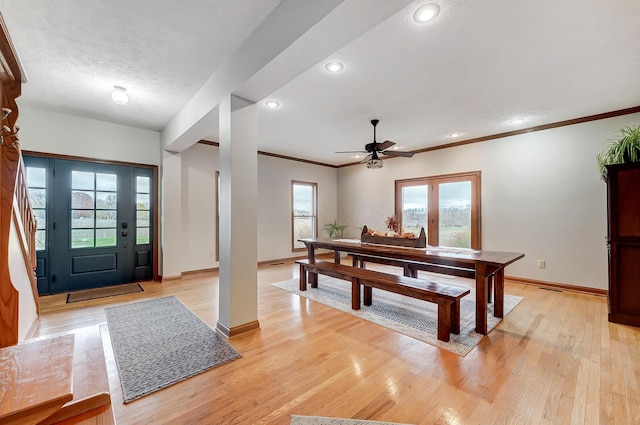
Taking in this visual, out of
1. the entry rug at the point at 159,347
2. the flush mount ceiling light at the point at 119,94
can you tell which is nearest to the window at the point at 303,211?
the entry rug at the point at 159,347

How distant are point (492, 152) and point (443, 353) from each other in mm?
4090

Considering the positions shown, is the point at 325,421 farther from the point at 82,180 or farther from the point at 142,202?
the point at 82,180

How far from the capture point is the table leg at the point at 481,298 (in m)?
2.60

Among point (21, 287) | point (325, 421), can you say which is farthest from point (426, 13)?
point (21, 287)

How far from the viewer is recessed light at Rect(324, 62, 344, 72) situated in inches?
102

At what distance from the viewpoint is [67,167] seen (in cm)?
400

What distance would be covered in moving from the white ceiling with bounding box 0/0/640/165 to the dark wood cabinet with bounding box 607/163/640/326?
1.09 m

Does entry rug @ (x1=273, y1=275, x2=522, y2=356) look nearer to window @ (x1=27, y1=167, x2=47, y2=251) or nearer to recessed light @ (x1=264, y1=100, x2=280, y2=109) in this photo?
recessed light @ (x1=264, y1=100, x2=280, y2=109)

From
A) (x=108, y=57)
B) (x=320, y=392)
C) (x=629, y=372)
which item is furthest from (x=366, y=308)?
(x=108, y=57)

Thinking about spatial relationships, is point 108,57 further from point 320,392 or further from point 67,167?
point 320,392

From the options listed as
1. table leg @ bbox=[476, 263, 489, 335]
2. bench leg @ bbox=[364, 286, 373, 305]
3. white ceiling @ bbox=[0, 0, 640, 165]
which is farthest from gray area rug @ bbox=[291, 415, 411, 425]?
white ceiling @ bbox=[0, 0, 640, 165]

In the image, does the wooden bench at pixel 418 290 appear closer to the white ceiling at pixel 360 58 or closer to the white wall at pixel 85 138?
the white ceiling at pixel 360 58

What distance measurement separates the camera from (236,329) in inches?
100.0

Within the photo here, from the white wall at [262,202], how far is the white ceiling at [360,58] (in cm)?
127
